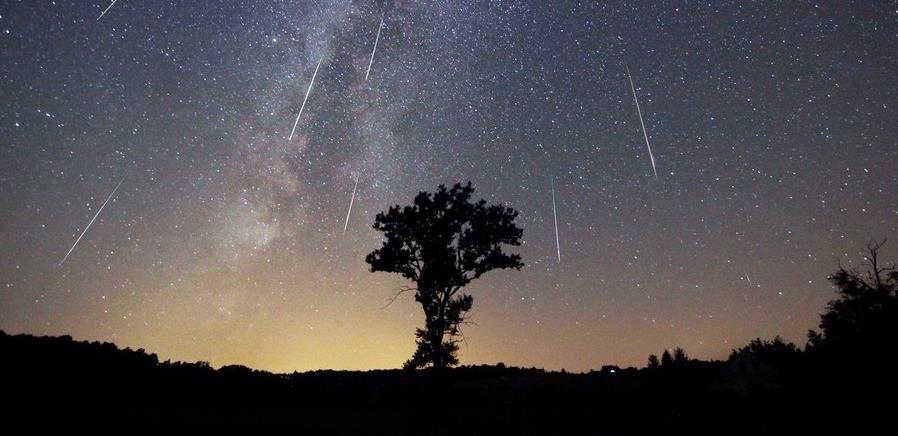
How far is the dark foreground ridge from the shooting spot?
6.29 meters

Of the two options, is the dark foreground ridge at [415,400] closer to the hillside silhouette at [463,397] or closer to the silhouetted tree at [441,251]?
the hillside silhouette at [463,397]

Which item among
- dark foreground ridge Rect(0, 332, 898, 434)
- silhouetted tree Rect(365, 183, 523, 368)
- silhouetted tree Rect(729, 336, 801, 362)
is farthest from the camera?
silhouetted tree Rect(365, 183, 523, 368)

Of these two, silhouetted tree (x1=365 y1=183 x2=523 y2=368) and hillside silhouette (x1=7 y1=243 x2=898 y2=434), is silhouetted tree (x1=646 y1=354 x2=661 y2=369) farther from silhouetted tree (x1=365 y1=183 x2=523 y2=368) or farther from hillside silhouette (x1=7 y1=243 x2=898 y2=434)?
silhouetted tree (x1=365 y1=183 x2=523 y2=368)

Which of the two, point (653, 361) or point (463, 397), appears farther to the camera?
point (653, 361)

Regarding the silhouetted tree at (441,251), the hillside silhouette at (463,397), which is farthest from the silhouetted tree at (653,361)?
the silhouetted tree at (441,251)

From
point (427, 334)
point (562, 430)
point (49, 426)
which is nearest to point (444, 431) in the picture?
point (562, 430)

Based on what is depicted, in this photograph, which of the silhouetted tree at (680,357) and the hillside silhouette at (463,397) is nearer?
the hillside silhouette at (463,397)

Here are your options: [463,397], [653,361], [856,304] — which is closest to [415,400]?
[463,397]

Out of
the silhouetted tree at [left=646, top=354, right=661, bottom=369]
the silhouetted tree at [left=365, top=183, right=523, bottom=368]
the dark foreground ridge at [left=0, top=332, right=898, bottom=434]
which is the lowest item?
the dark foreground ridge at [left=0, top=332, right=898, bottom=434]

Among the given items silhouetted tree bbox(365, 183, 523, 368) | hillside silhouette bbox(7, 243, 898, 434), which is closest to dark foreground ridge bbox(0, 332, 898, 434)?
hillside silhouette bbox(7, 243, 898, 434)

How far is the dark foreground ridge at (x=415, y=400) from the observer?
6.29 metres

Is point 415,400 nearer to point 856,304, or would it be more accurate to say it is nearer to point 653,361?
point 653,361

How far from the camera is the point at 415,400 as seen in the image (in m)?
11.3

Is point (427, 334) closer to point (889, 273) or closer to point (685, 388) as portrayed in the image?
point (685, 388)
